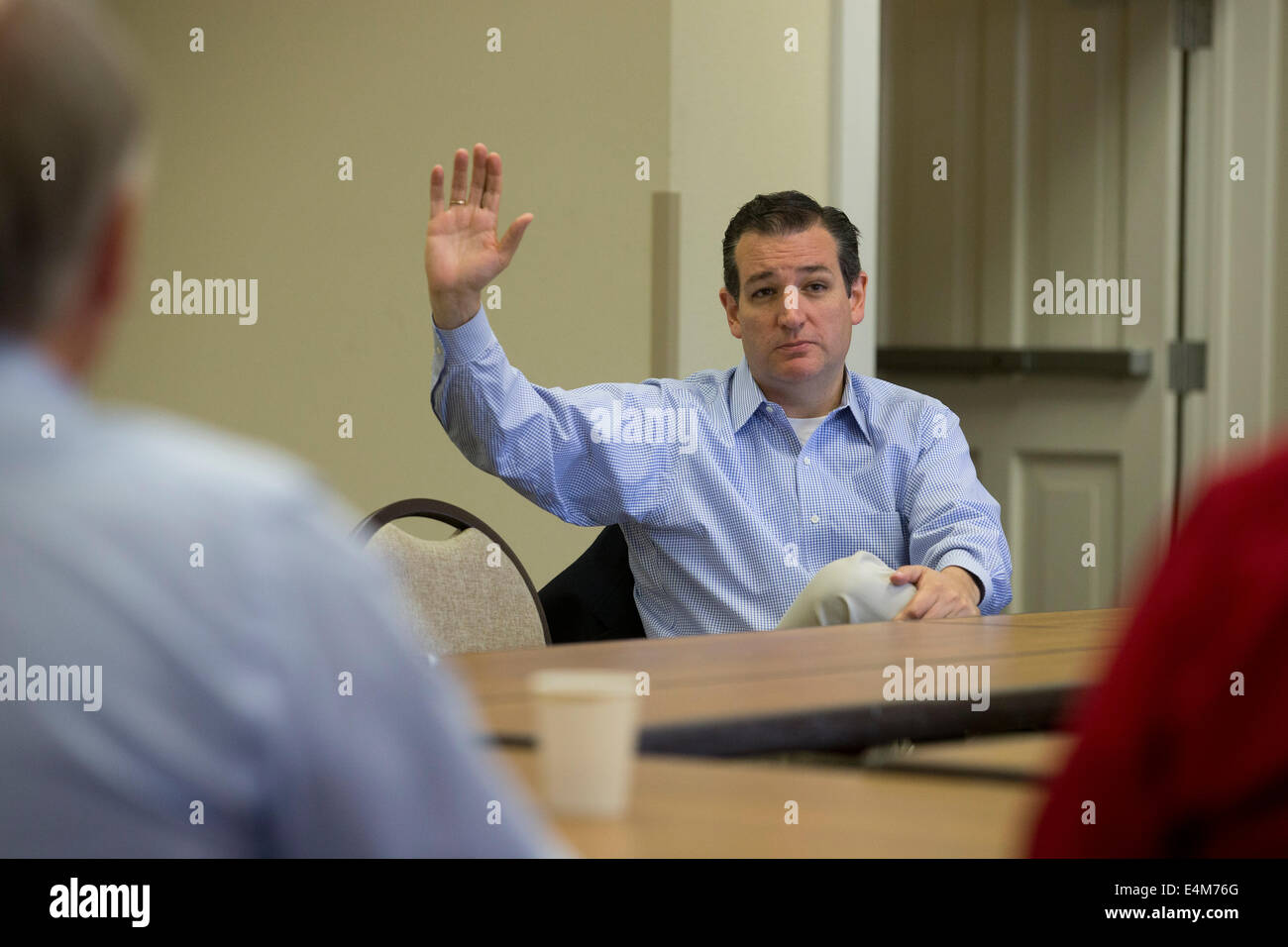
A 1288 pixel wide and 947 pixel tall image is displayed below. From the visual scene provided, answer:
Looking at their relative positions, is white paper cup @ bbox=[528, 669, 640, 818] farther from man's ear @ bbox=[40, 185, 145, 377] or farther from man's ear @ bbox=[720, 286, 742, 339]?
man's ear @ bbox=[720, 286, 742, 339]

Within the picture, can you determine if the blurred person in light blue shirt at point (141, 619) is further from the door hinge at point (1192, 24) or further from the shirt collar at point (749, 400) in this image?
the door hinge at point (1192, 24)

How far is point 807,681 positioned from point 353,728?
98 centimetres

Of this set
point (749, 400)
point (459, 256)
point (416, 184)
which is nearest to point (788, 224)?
point (749, 400)

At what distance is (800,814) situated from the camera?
1.05 meters

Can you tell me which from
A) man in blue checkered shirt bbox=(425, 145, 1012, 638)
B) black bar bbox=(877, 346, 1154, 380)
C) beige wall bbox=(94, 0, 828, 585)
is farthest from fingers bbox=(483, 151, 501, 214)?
black bar bbox=(877, 346, 1154, 380)

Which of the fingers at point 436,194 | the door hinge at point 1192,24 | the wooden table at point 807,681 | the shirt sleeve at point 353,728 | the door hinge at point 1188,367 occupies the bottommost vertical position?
the wooden table at point 807,681

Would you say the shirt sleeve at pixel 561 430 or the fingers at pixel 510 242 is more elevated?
the fingers at pixel 510 242

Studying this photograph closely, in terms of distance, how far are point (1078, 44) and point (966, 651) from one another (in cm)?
289

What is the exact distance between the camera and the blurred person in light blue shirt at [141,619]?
62 centimetres

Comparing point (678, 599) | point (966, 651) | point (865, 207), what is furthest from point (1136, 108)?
point (966, 651)

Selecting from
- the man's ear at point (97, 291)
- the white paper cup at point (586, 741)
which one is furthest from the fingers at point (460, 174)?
the man's ear at point (97, 291)

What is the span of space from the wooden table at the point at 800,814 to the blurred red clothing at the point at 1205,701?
0.70 ft

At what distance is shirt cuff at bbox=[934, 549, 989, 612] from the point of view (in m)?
2.53

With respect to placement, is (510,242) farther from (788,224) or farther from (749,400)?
(788,224)
